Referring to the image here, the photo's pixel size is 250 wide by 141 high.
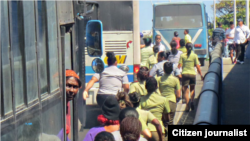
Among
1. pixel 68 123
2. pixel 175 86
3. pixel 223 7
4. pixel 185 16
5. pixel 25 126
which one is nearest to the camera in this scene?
pixel 25 126

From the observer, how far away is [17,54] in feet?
9.95

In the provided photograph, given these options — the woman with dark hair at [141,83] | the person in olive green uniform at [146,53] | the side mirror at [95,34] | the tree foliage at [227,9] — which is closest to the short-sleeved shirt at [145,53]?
the person in olive green uniform at [146,53]

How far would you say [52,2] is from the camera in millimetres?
4020

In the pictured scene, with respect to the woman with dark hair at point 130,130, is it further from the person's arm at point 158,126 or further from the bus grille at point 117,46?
the bus grille at point 117,46

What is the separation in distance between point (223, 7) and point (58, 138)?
218 ft

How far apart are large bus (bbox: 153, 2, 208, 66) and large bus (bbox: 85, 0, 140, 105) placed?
9.79m

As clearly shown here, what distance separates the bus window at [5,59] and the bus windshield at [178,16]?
17.5m

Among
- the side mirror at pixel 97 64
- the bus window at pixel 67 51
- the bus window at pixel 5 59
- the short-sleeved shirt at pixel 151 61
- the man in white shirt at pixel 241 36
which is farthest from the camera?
the man in white shirt at pixel 241 36

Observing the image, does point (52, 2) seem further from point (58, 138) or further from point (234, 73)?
point (234, 73)

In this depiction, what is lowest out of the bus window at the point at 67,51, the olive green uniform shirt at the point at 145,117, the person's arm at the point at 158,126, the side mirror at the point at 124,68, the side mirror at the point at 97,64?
the person's arm at the point at 158,126

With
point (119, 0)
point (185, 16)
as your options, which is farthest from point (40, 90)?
point (185, 16)

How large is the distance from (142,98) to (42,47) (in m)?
3.07

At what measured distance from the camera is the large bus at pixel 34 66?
9.20 ft

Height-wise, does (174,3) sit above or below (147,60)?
above
